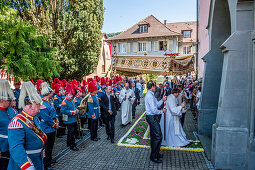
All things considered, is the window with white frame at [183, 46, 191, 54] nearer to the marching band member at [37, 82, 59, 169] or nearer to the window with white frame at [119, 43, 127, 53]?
the window with white frame at [119, 43, 127, 53]

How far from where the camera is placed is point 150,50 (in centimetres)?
2894

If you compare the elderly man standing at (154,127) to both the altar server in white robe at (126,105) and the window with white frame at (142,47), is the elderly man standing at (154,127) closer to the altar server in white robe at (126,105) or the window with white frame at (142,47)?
the altar server in white robe at (126,105)

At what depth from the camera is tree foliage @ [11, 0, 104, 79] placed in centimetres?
1689

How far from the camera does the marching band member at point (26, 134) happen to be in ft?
8.87

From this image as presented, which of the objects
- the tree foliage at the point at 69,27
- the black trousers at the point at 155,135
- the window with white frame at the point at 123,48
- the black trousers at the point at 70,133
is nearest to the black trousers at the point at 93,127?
the black trousers at the point at 70,133

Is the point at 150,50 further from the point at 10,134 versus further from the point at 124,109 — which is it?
the point at 10,134

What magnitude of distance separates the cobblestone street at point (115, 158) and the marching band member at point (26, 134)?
9.46ft

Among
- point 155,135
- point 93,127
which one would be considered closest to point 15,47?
point 93,127

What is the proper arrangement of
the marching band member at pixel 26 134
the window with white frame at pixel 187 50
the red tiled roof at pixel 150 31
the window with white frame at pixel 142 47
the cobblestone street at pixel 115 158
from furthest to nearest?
1. the window with white frame at pixel 187 50
2. the window with white frame at pixel 142 47
3. the red tiled roof at pixel 150 31
4. the cobblestone street at pixel 115 158
5. the marching band member at pixel 26 134

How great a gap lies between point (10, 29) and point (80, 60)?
1160 cm

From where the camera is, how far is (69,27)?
1777cm

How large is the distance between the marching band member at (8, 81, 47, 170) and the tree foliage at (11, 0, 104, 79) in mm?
15111

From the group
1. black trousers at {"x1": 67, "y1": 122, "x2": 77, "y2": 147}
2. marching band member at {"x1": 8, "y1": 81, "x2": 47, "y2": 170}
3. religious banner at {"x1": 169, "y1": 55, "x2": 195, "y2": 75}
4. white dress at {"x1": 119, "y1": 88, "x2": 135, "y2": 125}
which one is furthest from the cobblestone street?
religious banner at {"x1": 169, "y1": 55, "x2": 195, "y2": 75}

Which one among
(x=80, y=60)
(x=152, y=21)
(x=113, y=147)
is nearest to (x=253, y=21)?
(x=113, y=147)
